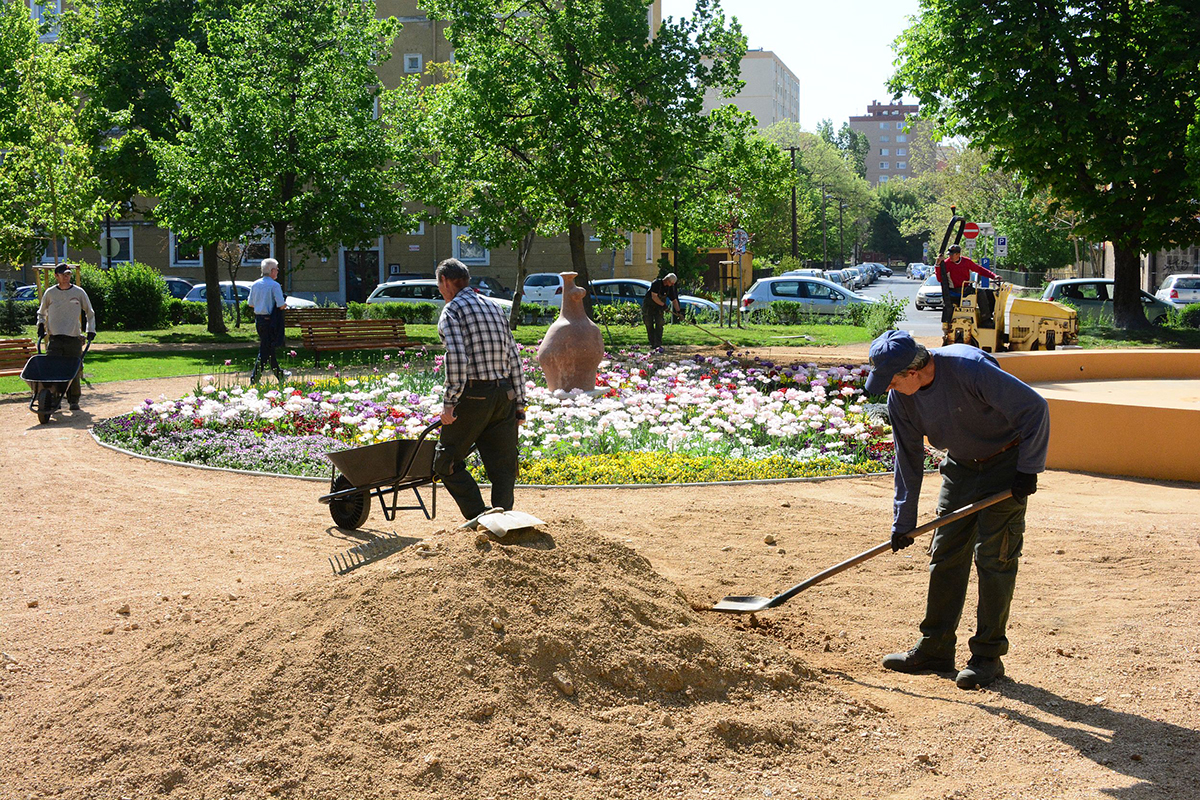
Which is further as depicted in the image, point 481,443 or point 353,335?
point 353,335

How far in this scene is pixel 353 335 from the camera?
763 inches

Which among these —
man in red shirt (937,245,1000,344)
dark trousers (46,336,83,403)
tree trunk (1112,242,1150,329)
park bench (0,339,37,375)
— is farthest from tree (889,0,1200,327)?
park bench (0,339,37,375)

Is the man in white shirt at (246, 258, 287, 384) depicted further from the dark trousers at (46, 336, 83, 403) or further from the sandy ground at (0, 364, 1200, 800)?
the sandy ground at (0, 364, 1200, 800)

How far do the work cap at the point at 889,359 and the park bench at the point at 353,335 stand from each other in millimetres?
15294

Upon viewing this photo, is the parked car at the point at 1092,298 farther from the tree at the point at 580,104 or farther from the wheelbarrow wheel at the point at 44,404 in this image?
the wheelbarrow wheel at the point at 44,404

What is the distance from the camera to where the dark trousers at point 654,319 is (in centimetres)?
2088

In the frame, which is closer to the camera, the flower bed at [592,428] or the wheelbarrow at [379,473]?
the wheelbarrow at [379,473]

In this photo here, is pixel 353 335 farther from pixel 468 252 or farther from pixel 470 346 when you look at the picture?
pixel 468 252

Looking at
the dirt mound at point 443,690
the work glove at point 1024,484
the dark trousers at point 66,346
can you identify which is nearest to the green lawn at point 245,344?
the dark trousers at point 66,346

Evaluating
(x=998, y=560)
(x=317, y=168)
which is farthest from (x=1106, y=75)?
(x=998, y=560)

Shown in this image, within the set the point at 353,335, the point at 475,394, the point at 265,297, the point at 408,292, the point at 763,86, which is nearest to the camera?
the point at 475,394

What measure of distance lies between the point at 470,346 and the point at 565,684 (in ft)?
9.42

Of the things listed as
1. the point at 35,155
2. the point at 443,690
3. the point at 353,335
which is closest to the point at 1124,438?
the point at 443,690

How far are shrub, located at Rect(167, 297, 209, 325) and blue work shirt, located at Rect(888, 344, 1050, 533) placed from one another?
30699mm
